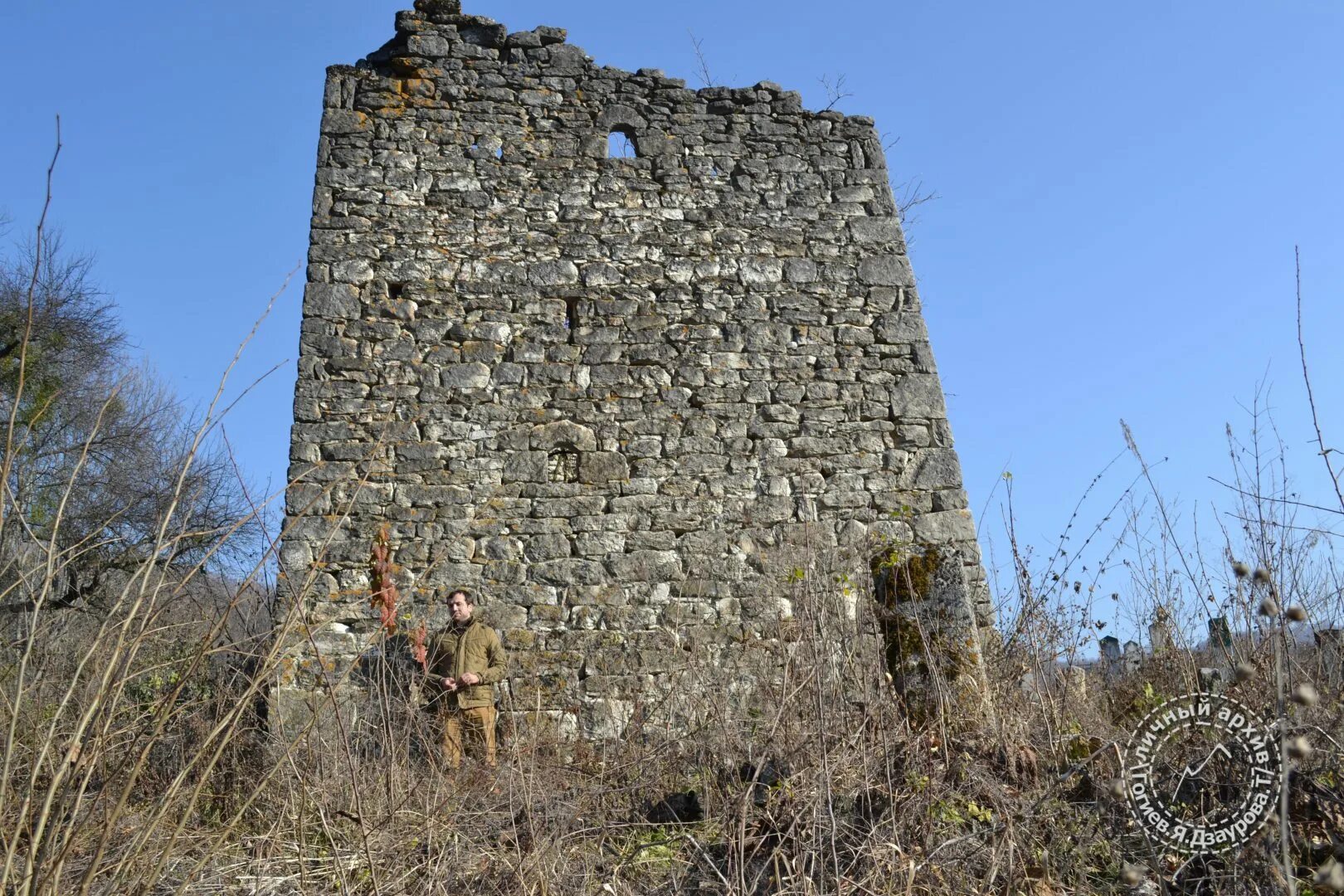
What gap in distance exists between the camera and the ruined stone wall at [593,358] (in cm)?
561

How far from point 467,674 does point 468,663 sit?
0.16 meters

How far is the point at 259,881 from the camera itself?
2877 millimetres

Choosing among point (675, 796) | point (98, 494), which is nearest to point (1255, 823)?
point (675, 796)

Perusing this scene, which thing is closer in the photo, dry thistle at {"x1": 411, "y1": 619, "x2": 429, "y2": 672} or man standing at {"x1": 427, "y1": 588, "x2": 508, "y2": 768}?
man standing at {"x1": 427, "y1": 588, "x2": 508, "y2": 768}

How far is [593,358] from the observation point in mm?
6094

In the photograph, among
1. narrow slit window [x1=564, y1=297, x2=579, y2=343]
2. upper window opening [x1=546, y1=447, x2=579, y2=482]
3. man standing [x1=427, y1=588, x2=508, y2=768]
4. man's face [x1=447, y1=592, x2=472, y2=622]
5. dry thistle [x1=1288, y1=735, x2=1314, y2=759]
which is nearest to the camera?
dry thistle [x1=1288, y1=735, x2=1314, y2=759]

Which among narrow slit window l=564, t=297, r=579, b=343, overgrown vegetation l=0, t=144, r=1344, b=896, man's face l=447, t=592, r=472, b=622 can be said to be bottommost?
overgrown vegetation l=0, t=144, r=1344, b=896

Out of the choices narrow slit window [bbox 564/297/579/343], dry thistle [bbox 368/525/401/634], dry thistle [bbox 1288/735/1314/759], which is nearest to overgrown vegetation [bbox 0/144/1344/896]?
dry thistle [bbox 1288/735/1314/759]

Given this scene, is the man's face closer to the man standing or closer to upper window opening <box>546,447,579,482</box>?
the man standing

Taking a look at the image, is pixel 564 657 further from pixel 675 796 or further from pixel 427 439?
pixel 675 796

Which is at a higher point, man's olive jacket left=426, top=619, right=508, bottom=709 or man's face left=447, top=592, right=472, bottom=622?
man's face left=447, top=592, right=472, bottom=622

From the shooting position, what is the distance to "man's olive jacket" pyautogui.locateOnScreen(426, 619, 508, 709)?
16.1 ft

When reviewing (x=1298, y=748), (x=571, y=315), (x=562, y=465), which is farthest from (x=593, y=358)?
(x=1298, y=748)

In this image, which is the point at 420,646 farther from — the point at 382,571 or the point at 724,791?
the point at 724,791
